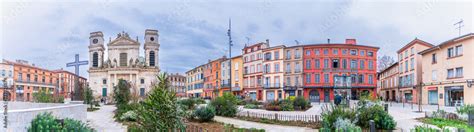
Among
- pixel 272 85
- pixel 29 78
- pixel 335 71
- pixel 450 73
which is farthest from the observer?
pixel 29 78

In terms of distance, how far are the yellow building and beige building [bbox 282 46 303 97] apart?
11.0 meters

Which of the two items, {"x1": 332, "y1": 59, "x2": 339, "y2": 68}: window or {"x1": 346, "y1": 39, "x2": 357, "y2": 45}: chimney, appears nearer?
{"x1": 332, "y1": 59, "x2": 339, "y2": 68}: window

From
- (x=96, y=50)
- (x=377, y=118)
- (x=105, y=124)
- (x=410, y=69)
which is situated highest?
(x=96, y=50)

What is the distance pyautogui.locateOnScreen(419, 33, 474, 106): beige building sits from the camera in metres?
28.3

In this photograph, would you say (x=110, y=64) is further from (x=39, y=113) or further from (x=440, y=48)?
(x=440, y=48)

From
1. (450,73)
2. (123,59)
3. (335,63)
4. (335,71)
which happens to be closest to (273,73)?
(335,71)

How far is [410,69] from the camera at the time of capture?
41.9 m

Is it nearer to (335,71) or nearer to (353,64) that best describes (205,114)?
(335,71)

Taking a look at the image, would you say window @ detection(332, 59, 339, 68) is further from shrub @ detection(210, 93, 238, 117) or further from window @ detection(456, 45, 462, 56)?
shrub @ detection(210, 93, 238, 117)

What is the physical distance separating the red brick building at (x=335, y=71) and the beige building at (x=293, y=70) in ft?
2.33

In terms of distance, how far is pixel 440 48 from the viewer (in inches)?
1289

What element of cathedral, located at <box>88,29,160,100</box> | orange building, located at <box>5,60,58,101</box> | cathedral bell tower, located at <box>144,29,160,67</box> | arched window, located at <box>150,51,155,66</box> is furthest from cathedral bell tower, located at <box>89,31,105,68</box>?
orange building, located at <box>5,60,58,101</box>

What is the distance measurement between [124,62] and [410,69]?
127ft

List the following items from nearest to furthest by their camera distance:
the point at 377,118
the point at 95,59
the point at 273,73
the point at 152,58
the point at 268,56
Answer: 1. the point at 377,118
2. the point at 152,58
3. the point at 95,59
4. the point at 273,73
5. the point at 268,56
